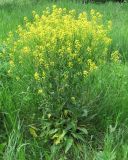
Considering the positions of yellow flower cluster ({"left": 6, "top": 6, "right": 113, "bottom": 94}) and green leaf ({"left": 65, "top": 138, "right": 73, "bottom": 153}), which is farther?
yellow flower cluster ({"left": 6, "top": 6, "right": 113, "bottom": 94})

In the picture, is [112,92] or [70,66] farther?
[112,92]

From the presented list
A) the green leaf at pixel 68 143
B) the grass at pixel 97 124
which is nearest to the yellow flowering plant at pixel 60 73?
the green leaf at pixel 68 143

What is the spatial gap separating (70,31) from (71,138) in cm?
92

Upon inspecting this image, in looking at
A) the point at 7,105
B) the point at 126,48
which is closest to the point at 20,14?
the point at 126,48

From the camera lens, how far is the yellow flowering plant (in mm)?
3830

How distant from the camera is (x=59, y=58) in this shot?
3.86m

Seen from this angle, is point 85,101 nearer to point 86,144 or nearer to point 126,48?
point 86,144

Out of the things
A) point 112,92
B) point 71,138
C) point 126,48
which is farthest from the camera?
point 126,48

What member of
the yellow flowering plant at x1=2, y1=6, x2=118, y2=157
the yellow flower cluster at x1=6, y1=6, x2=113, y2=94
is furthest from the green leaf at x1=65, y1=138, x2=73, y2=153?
the yellow flower cluster at x1=6, y1=6, x2=113, y2=94

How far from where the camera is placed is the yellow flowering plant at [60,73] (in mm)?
3830

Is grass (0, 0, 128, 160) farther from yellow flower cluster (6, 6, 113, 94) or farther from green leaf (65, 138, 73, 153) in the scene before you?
yellow flower cluster (6, 6, 113, 94)

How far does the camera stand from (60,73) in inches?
151

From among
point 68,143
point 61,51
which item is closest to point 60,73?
point 61,51

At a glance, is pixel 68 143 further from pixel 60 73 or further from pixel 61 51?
pixel 61 51
